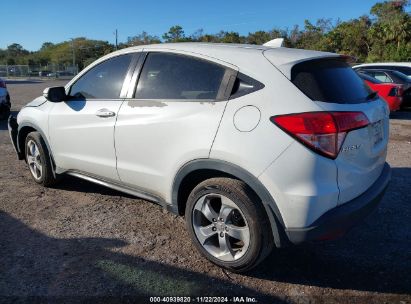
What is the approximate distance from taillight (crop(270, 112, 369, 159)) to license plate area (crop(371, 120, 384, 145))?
49 cm

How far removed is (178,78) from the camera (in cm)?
346

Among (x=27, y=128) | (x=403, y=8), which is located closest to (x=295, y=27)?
(x=403, y=8)

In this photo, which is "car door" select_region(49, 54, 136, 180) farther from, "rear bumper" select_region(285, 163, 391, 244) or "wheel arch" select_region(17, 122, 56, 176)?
"rear bumper" select_region(285, 163, 391, 244)

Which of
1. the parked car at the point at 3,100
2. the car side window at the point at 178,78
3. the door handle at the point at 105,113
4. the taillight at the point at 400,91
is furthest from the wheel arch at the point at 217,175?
the taillight at the point at 400,91

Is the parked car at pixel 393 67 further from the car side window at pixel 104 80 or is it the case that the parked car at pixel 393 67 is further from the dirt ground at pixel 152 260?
the car side window at pixel 104 80

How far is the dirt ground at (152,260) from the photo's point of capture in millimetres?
2926

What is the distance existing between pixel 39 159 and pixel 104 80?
1.58 metres

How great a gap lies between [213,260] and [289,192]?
95 cm

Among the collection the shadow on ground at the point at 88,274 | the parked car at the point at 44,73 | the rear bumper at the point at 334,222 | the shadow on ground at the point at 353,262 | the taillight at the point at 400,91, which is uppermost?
the taillight at the point at 400,91

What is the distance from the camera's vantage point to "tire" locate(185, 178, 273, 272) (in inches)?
115

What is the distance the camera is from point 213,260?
3.24m

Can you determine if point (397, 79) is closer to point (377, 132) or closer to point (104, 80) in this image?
point (377, 132)

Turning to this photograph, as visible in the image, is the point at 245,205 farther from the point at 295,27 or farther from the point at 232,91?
the point at 295,27

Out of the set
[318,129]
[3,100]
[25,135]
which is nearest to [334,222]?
[318,129]
